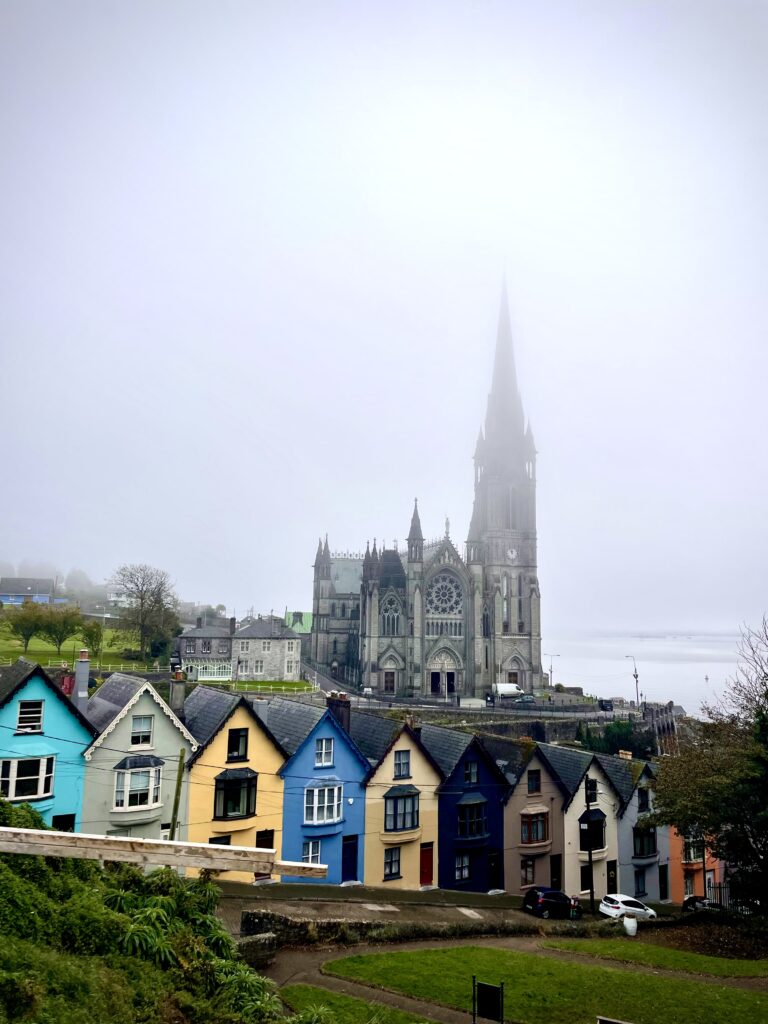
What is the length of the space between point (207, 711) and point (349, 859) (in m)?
8.65

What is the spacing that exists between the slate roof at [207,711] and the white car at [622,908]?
57.0 ft

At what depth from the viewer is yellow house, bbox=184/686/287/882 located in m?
29.0

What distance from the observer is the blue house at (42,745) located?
1009 inches

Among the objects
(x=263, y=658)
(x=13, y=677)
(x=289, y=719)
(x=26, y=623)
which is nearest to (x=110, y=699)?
(x=13, y=677)

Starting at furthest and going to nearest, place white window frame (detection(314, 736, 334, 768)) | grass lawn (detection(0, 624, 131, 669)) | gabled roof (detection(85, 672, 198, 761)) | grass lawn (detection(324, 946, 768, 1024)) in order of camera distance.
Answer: grass lawn (detection(0, 624, 131, 669)) < white window frame (detection(314, 736, 334, 768)) < gabled roof (detection(85, 672, 198, 761)) < grass lawn (detection(324, 946, 768, 1024))

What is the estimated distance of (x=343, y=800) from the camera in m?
31.4

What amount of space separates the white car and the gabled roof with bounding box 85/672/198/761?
18034mm

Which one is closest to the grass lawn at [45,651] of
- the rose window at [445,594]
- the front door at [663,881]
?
the rose window at [445,594]

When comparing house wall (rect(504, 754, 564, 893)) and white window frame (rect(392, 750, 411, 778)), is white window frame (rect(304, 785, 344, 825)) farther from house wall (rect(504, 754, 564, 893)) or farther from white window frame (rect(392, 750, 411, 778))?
house wall (rect(504, 754, 564, 893))

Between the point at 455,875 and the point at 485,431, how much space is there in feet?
271

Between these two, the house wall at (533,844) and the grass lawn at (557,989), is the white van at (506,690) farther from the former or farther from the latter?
the grass lawn at (557,989)

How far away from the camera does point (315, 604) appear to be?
4269 inches

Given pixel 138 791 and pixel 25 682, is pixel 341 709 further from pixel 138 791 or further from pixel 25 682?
pixel 25 682

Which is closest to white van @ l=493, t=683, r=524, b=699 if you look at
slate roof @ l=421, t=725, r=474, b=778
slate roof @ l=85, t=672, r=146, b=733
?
slate roof @ l=421, t=725, r=474, b=778
